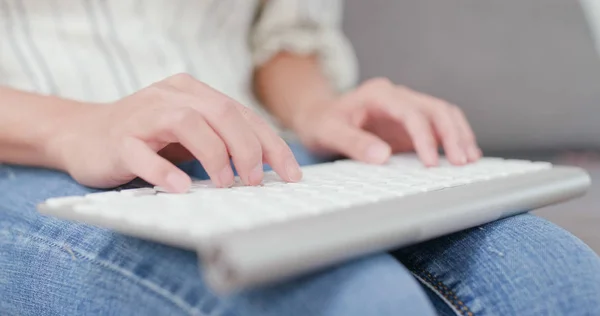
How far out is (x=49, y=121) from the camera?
21.5 inches

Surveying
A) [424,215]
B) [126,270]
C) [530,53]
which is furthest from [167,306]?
[530,53]

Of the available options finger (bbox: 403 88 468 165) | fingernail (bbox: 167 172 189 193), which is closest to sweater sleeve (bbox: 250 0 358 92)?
finger (bbox: 403 88 468 165)

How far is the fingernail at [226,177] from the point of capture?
0.46 metres

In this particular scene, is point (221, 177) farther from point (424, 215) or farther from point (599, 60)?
point (599, 60)

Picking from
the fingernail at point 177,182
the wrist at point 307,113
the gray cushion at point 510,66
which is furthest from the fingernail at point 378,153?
the gray cushion at point 510,66

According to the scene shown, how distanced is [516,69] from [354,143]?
453 mm

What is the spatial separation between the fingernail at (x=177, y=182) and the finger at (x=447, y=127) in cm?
31

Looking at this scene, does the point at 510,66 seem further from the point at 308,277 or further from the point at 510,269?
the point at 308,277

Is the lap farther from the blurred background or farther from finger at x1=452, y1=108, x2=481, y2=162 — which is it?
the blurred background

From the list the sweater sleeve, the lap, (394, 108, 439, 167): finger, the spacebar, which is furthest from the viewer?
the sweater sleeve

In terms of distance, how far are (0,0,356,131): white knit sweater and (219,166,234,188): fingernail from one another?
30 centimetres

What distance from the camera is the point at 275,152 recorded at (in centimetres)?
49

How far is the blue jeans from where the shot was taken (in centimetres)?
35

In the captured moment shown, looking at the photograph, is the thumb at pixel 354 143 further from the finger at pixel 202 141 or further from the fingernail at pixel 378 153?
the finger at pixel 202 141
